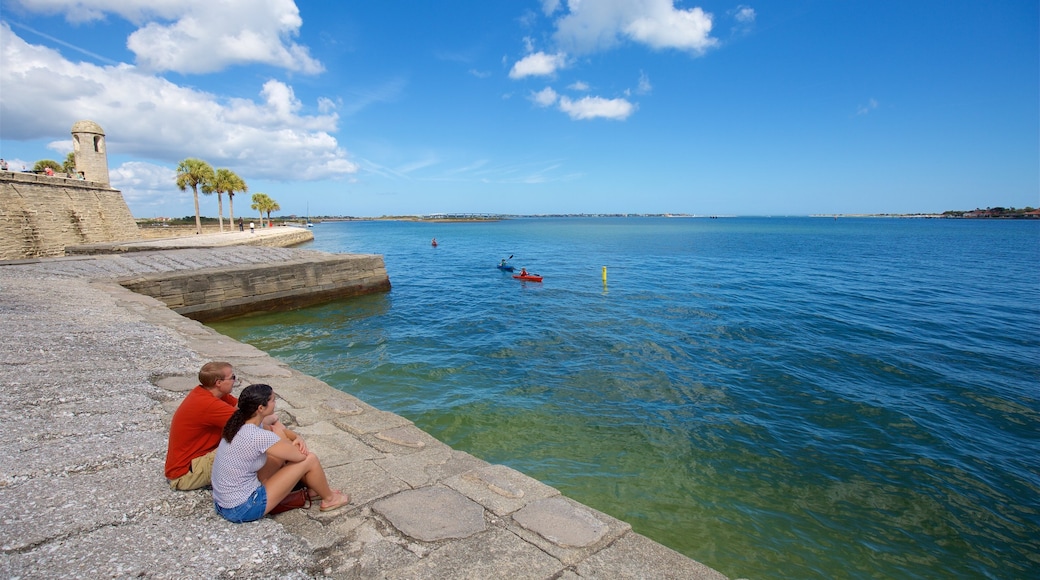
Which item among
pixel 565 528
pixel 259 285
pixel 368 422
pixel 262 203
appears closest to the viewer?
pixel 565 528

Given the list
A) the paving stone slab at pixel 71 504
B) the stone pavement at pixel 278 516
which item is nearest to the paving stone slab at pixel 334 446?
the stone pavement at pixel 278 516

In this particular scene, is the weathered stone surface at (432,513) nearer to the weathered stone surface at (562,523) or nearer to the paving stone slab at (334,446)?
the weathered stone surface at (562,523)

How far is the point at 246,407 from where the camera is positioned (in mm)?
3783

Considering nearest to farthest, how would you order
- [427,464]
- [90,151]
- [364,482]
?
1. [364,482]
2. [427,464]
3. [90,151]

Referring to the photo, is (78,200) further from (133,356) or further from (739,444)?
(739,444)

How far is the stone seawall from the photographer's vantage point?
15.5 metres

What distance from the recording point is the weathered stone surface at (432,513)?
150 inches

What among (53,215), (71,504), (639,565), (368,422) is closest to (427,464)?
(368,422)

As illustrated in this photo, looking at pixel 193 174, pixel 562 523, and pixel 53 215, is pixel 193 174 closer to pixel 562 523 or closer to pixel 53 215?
pixel 53 215

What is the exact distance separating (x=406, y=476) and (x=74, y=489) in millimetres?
2758

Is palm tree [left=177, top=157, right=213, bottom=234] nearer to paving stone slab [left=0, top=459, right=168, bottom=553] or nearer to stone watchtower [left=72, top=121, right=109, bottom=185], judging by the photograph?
stone watchtower [left=72, top=121, right=109, bottom=185]

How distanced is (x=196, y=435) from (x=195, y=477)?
35cm

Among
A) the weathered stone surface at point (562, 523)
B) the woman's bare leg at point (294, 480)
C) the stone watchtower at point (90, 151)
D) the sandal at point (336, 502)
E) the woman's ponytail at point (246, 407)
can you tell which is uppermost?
the stone watchtower at point (90, 151)

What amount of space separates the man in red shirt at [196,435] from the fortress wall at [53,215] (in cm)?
2717
